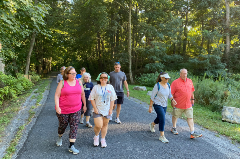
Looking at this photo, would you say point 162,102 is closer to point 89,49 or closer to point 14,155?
point 14,155

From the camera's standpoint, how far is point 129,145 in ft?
12.7

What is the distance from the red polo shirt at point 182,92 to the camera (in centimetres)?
438

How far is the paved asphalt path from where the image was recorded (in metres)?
3.45

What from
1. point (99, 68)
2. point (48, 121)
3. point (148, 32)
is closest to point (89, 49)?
point (99, 68)

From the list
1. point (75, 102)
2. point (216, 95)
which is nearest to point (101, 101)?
point (75, 102)

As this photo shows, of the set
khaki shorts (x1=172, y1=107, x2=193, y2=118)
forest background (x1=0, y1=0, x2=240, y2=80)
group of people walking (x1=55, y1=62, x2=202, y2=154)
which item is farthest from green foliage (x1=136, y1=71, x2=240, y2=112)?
forest background (x1=0, y1=0, x2=240, y2=80)

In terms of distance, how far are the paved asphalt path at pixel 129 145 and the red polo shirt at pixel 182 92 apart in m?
0.95

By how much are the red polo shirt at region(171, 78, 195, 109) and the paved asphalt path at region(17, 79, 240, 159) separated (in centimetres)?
95

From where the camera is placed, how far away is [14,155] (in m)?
3.34

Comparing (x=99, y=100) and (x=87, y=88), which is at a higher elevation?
(x=87, y=88)

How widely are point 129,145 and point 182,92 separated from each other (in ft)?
6.81

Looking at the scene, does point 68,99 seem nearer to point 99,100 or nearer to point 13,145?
point 99,100

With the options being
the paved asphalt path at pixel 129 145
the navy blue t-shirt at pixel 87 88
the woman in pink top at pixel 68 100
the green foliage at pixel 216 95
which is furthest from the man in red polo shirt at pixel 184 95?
the green foliage at pixel 216 95

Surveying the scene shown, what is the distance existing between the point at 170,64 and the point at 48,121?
17336 mm
